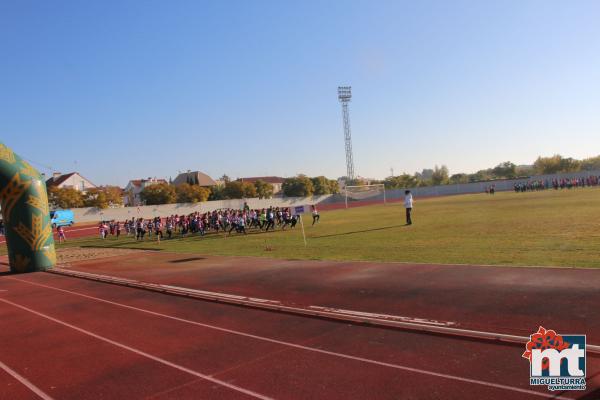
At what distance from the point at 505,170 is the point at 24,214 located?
122m

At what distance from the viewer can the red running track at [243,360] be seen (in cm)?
493

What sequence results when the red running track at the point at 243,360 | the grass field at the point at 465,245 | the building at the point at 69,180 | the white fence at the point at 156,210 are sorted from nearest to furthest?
the red running track at the point at 243,360 → the grass field at the point at 465,245 → the white fence at the point at 156,210 → the building at the point at 69,180

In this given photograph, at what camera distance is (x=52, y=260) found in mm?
18438

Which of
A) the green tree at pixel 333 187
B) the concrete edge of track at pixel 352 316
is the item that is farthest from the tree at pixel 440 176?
the concrete edge of track at pixel 352 316

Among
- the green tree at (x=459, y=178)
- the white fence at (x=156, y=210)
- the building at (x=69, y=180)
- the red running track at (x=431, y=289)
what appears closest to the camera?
the red running track at (x=431, y=289)

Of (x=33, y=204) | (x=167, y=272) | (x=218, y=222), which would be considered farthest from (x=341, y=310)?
(x=218, y=222)

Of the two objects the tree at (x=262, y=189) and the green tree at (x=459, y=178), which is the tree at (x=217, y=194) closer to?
the tree at (x=262, y=189)

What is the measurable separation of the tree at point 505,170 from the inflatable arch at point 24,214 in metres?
117

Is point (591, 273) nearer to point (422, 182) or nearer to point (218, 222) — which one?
point (218, 222)

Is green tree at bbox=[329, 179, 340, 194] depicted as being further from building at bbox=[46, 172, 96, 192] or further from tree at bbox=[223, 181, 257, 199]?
building at bbox=[46, 172, 96, 192]

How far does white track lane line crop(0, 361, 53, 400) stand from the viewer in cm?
557

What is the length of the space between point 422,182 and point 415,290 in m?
105

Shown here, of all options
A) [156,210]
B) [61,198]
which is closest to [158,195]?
[156,210]

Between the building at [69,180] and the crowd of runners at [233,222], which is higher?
the building at [69,180]
